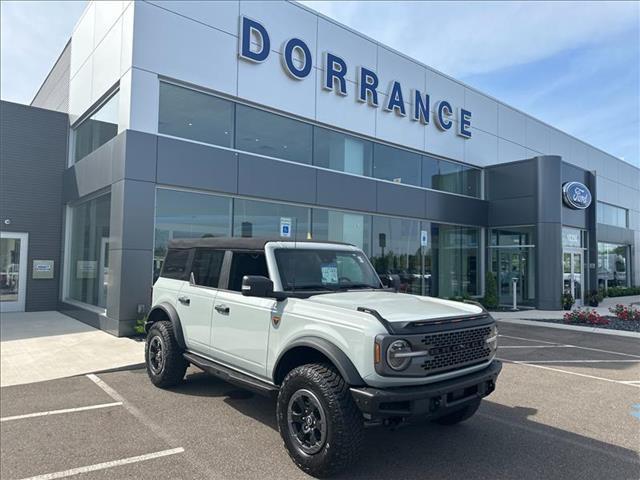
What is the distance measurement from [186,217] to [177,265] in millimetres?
5118

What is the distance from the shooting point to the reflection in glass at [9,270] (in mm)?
14414

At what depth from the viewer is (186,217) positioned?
11.4m

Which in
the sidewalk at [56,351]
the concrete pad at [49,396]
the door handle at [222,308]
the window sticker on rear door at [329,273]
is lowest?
the concrete pad at [49,396]

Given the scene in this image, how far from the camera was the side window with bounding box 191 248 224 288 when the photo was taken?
5609 millimetres

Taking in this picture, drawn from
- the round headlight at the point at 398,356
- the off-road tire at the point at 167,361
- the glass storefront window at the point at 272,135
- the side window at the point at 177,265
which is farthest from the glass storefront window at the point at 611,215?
the round headlight at the point at 398,356

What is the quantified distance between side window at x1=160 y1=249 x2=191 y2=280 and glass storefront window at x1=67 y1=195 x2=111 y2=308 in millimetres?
5435

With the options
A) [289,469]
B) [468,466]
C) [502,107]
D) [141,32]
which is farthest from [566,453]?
[502,107]

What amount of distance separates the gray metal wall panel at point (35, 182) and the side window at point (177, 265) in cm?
1045

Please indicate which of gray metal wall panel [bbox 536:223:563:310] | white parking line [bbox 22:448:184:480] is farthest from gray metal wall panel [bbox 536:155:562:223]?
white parking line [bbox 22:448:184:480]

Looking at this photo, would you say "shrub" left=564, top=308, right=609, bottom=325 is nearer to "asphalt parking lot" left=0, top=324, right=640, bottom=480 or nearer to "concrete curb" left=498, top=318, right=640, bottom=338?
"concrete curb" left=498, top=318, right=640, bottom=338

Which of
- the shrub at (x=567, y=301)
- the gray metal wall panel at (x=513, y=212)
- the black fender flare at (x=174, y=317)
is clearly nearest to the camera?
the black fender flare at (x=174, y=317)

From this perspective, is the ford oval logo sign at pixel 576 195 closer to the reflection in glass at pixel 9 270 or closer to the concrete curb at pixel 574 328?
the concrete curb at pixel 574 328

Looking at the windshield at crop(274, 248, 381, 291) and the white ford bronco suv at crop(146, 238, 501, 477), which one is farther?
Answer: the windshield at crop(274, 248, 381, 291)

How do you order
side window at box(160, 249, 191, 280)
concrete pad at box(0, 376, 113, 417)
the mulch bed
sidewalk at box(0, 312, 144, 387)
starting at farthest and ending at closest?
the mulch bed, sidewalk at box(0, 312, 144, 387), side window at box(160, 249, 191, 280), concrete pad at box(0, 376, 113, 417)
